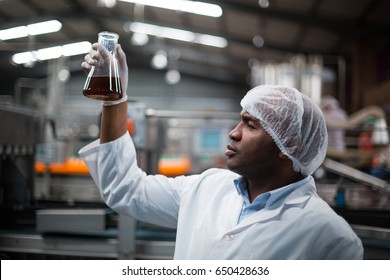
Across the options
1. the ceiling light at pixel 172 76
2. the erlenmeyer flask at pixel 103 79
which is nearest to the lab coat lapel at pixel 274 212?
the erlenmeyer flask at pixel 103 79

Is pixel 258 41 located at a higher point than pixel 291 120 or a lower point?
higher

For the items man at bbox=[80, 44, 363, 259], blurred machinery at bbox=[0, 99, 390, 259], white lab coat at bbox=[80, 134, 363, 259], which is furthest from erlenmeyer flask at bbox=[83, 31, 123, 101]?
blurred machinery at bbox=[0, 99, 390, 259]

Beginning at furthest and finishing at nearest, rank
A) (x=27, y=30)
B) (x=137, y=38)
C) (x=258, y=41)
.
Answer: (x=258, y=41), (x=137, y=38), (x=27, y=30)

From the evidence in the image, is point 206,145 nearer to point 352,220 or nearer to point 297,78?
point 297,78

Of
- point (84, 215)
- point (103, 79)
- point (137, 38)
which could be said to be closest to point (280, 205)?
point (103, 79)

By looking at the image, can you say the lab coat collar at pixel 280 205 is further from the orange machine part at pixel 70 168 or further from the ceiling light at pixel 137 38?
the ceiling light at pixel 137 38

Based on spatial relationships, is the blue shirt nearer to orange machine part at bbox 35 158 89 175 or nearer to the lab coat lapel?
the lab coat lapel

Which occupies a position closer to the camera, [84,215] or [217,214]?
[217,214]

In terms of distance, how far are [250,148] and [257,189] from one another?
0.38ft

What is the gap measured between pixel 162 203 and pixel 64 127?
1.70 m

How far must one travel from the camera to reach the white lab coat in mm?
794

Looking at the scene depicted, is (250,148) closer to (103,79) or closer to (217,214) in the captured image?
(217,214)

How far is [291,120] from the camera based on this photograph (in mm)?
822

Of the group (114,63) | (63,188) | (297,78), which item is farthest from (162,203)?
(297,78)
